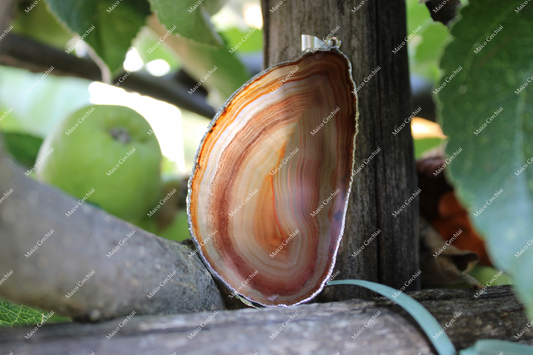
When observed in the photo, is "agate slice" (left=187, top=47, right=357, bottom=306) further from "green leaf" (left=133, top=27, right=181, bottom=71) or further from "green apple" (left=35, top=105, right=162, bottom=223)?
"green leaf" (left=133, top=27, right=181, bottom=71)

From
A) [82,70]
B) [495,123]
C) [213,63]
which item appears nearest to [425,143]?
[213,63]

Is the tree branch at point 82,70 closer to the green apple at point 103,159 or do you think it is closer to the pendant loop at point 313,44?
the green apple at point 103,159

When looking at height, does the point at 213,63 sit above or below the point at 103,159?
above

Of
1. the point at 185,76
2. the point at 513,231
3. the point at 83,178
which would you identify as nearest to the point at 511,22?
the point at 513,231

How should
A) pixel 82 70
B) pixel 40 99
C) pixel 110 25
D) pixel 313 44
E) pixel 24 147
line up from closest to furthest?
pixel 313 44 < pixel 110 25 < pixel 24 147 < pixel 82 70 < pixel 40 99

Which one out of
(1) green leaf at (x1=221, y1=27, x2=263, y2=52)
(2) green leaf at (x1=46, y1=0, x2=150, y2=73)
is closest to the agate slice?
(2) green leaf at (x1=46, y1=0, x2=150, y2=73)

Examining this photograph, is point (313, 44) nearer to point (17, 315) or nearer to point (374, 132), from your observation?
point (374, 132)

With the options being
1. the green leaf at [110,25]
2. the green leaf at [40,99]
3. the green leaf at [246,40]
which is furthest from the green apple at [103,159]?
the green leaf at [40,99]
